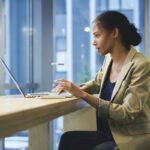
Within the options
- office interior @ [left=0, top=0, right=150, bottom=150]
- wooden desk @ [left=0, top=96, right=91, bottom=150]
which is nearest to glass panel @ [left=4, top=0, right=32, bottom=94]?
office interior @ [left=0, top=0, right=150, bottom=150]

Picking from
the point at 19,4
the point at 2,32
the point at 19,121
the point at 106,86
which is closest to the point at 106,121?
the point at 106,86

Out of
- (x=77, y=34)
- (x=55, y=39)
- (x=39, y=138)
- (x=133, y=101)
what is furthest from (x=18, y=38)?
(x=133, y=101)

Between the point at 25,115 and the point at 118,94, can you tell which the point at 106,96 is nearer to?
the point at 118,94

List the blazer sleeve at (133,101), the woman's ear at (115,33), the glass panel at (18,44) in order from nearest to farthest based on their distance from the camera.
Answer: the blazer sleeve at (133,101) < the woman's ear at (115,33) < the glass panel at (18,44)

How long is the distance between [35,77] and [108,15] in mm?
1756

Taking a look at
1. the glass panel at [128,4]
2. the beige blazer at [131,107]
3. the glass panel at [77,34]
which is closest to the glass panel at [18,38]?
the glass panel at [77,34]

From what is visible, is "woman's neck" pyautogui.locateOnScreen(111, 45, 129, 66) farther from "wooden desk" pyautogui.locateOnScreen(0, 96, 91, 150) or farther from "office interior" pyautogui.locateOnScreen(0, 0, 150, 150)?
"office interior" pyautogui.locateOnScreen(0, 0, 150, 150)

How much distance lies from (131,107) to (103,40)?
1.42 feet

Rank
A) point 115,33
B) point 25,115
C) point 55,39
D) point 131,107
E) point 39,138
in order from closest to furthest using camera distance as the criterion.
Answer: point 25,115, point 131,107, point 115,33, point 39,138, point 55,39

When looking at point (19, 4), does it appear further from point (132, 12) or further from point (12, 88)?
point (132, 12)

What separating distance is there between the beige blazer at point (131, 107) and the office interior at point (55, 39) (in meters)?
1.59

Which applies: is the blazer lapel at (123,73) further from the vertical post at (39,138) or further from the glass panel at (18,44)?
the glass panel at (18,44)

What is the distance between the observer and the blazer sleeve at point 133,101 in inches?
58.7

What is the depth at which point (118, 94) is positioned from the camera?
1588mm
